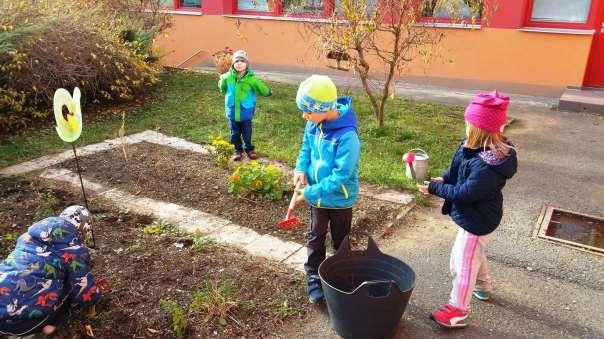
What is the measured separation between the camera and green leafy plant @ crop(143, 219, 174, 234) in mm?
4309

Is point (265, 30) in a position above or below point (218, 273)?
above

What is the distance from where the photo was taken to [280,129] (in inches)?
292

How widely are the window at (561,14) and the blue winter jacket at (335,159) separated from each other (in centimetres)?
813

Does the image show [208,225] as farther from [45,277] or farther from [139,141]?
[139,141]

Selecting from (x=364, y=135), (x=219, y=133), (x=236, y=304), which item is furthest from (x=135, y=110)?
(x=236, y=304)

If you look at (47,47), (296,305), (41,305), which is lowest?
(296,305)

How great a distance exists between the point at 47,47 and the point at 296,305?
6.46m

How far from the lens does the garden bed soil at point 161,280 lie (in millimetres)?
3127

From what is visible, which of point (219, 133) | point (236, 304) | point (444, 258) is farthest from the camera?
point (219, 133)

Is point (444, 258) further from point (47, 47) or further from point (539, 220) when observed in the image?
point (47, 47)

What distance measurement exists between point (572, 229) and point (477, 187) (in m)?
2.34

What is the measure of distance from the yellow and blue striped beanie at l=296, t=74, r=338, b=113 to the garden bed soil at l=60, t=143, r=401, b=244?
62.1 inches

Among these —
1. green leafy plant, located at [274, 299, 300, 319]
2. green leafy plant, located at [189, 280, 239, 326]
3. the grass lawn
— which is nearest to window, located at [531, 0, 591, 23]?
the grass lawn

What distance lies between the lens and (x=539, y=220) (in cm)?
470
